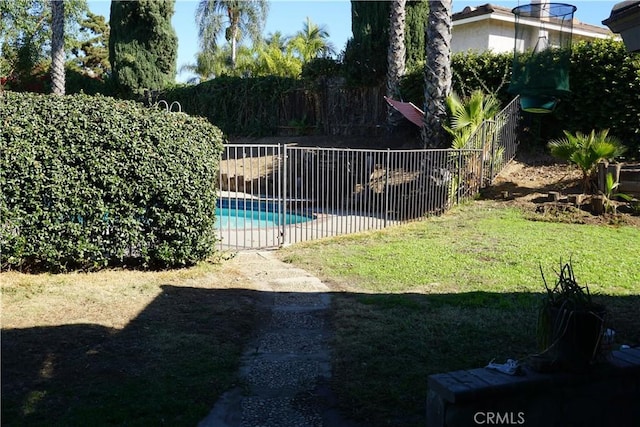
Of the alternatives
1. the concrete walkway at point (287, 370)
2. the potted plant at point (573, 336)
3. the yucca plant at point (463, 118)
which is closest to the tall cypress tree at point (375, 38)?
the yucca plant at point (463, 118)

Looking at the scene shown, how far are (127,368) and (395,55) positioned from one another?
48.4 ft

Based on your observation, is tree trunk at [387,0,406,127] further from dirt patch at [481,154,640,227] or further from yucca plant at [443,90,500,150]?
dirt patch at [481,154,640,227]

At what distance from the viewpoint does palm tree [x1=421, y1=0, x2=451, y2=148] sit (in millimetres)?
13125

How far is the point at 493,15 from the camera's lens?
797 inches

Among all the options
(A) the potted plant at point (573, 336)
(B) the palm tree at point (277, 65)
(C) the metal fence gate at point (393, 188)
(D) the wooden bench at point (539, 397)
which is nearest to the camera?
(D) the wooden bench at point (539, 397)

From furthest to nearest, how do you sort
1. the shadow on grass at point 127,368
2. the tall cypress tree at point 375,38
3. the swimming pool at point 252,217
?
the tall cypress tree at point 375,38
the swimming pool at point 252,217
the shadow on grass at point 127,368

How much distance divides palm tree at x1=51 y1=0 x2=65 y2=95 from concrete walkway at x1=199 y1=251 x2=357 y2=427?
54.4ft

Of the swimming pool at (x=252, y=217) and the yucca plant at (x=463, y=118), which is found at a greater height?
the yucca plant at (x=463, y=118)

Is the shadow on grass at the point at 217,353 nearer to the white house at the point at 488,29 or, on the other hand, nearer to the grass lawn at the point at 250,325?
the grass lawn at the point at 250,325

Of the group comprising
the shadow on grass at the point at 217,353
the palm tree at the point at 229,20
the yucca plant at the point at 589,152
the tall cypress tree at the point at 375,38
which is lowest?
the shadow on grass at the point at 217,353

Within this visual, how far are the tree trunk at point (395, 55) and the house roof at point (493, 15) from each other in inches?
197

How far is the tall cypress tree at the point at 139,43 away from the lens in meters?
25.1

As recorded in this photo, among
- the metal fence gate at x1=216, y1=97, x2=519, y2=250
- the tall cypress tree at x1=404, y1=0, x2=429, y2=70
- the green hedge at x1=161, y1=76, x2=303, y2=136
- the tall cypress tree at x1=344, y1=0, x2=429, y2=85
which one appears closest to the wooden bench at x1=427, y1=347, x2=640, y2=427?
the metal fence gate at x1=216, y1=97, x2=519, y2=250

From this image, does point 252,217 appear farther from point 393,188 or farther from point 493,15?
point 493,15
